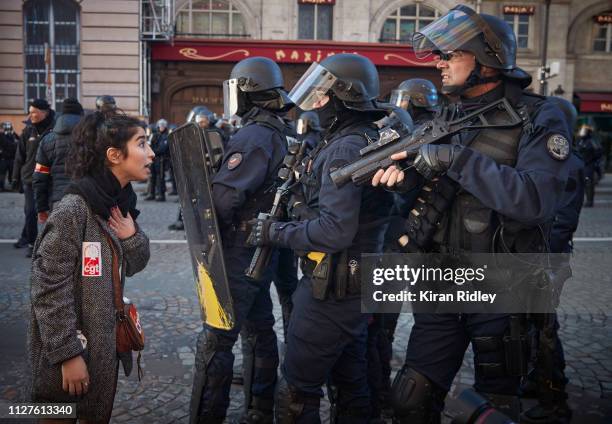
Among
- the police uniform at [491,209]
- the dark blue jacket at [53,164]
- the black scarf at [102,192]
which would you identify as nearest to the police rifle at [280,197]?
the black scarf at [102,192]

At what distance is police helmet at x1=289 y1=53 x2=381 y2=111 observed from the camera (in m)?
2.74

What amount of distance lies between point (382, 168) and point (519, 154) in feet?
1.73

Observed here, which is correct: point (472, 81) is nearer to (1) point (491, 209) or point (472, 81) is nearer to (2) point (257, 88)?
(1) point (491, 209)

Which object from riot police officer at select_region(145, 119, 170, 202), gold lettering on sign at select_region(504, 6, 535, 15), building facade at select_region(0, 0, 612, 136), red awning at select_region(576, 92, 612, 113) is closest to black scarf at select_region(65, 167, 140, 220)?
riot police officer at select_region(145, 119, 170, 202)

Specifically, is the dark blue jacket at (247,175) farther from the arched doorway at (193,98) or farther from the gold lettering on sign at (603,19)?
the gold lettering on sign at (603,19)

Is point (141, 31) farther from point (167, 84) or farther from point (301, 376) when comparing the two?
point (301, 376)

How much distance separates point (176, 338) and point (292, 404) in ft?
6.65

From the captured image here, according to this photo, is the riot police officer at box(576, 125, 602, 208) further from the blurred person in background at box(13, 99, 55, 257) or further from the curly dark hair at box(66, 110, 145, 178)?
the curly dark hair at box(66, 110, 145, 178)

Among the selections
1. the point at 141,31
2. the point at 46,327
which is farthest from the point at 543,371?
the point at 141,31

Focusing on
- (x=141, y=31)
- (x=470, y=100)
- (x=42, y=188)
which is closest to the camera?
(x=470, y=100)

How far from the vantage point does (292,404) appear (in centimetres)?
261

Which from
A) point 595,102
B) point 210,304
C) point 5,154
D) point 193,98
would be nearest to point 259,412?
point 210,304

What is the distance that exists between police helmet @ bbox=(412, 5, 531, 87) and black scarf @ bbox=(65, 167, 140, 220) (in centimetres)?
144

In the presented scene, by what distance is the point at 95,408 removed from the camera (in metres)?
2.35
